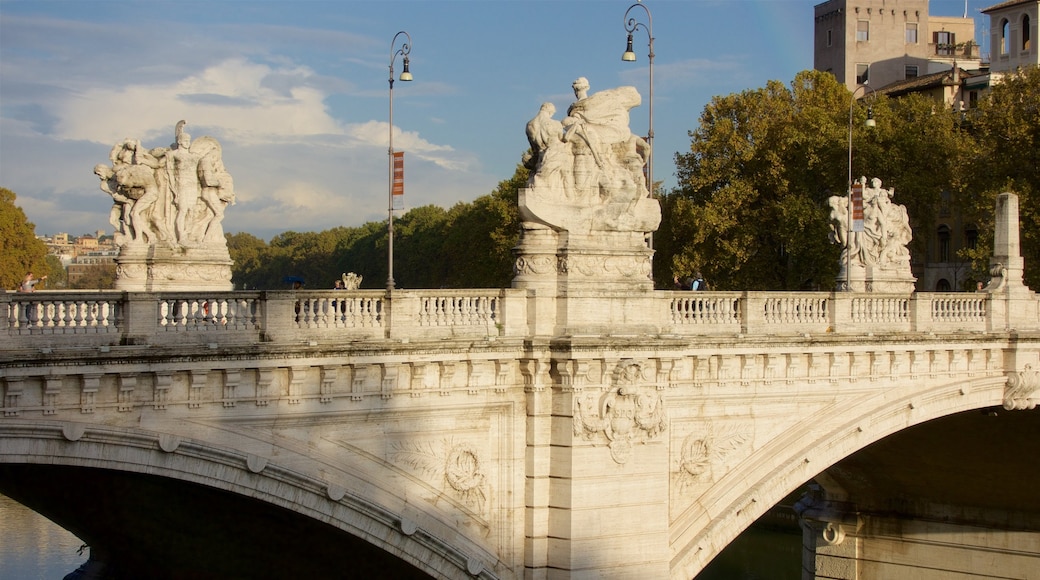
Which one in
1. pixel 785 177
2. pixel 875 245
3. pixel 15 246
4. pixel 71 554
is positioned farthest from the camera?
pixel 15 246

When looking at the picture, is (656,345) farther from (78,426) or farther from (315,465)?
(78,426)

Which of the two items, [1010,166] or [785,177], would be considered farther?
[785,177]

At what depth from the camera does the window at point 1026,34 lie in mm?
60562

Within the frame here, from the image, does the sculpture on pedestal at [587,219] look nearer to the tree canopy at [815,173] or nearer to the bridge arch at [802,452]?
the bridge arch at [802,452]

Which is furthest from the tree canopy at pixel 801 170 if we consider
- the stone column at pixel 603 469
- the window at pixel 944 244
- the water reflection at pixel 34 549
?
the stone column at pixel 603 469

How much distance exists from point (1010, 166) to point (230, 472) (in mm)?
29171

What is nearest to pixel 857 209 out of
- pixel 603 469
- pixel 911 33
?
pixel 603 469

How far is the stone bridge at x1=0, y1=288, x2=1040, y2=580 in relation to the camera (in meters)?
16.2

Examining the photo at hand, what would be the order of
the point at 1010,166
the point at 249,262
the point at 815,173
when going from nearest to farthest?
1. the point at 1010,166
2. the point at 815,173
3. the point at 249,262

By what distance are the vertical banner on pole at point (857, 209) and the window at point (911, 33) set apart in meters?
52.6

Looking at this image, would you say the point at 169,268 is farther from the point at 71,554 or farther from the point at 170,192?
the point at 71,554

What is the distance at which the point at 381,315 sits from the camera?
1838cm

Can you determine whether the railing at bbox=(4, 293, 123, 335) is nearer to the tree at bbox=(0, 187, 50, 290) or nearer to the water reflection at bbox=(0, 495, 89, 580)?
the water reflection at bbox=(0, 495, 89, 580)

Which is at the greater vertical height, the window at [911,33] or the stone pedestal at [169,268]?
the window at [911,33]
